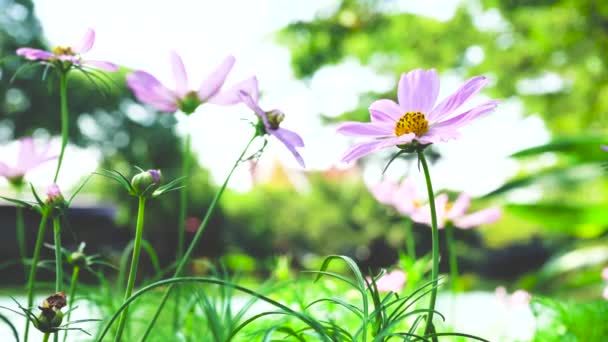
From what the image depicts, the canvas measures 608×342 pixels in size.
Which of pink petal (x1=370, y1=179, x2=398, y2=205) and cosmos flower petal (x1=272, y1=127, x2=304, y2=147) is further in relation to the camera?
pink petal (x1=370, y1=179, x2=398, y2=205)

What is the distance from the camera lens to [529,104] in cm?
546

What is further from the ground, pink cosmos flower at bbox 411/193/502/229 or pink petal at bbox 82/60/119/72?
pink petal at bbox 82/60/119/72

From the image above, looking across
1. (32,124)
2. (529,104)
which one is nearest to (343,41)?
(529,104)

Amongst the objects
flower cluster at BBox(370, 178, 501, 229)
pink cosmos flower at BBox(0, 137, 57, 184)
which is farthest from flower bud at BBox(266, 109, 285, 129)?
flower cluster at BBox(370, 178, 501, 229)

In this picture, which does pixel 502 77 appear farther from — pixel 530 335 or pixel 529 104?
pixel 530 335

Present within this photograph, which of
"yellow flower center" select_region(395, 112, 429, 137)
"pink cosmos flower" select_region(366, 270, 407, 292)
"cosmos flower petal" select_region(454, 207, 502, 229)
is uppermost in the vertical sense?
"yellow flower center" select_region(395, 112, 429, 137)

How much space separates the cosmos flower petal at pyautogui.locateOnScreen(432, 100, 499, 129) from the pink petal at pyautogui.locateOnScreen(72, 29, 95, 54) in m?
0.25

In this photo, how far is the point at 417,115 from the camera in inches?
15.3

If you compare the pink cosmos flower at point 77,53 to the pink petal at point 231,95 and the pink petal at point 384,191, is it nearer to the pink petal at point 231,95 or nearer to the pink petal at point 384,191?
the pink petal at point 231,95

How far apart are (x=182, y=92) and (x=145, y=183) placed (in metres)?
0.15

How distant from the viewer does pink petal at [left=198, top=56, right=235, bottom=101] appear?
1.45 ft

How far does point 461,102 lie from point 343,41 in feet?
19.7

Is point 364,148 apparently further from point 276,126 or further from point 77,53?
point 77,53

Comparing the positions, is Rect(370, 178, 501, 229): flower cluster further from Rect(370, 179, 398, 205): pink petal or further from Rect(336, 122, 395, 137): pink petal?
Rect(336, 122, 395, 137): pink petal
